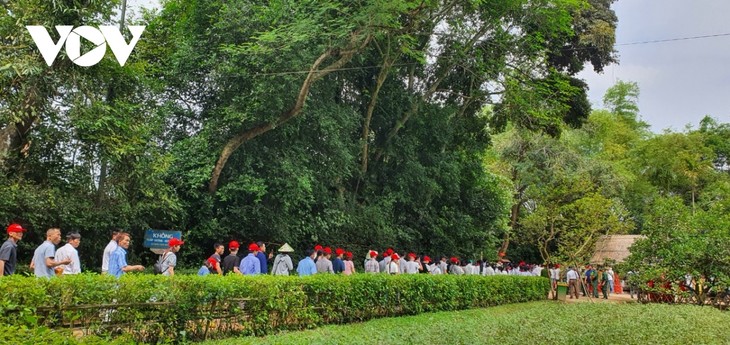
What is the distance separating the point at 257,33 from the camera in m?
16.5

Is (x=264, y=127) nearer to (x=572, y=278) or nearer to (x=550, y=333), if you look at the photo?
(x=550, y=333)

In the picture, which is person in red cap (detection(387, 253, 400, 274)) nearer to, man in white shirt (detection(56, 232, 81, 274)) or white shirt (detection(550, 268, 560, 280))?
man in white shirt (detection(56, 232, 81, 274))

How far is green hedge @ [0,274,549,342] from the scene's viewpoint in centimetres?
660

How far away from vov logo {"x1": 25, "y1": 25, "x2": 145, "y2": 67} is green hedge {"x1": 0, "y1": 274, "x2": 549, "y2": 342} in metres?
6.03

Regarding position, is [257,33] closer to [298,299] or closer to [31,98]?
[31,98]

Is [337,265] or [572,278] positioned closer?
[337,265]

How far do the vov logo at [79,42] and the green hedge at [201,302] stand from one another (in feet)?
19.8

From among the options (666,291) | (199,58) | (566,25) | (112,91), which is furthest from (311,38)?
(666,291)

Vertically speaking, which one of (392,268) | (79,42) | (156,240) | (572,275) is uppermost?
(79,42)

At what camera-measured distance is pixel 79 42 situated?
1280 cm

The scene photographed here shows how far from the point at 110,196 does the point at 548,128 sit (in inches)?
672

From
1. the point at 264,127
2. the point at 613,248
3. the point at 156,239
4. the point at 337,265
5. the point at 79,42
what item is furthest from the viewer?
the point at 613,248

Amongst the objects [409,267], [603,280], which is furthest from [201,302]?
[603,280]

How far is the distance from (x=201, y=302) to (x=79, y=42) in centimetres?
728
